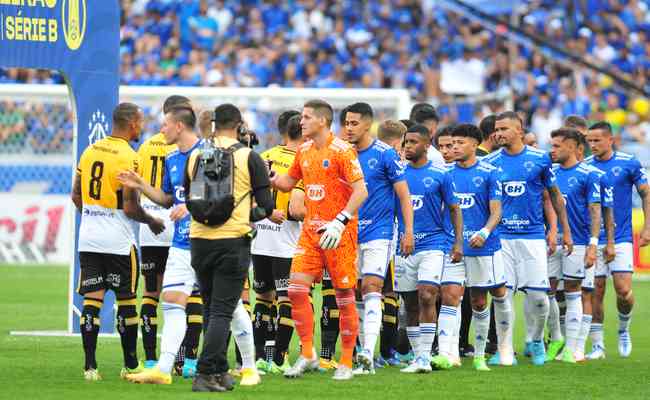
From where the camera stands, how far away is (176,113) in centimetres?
1096

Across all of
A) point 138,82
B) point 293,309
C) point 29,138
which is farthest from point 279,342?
point 138,82

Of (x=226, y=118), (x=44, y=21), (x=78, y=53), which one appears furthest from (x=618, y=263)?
(x=44, y=21)

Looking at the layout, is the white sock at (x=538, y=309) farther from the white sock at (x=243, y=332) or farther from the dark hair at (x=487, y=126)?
Result: the white sock at (x=243, y=332)

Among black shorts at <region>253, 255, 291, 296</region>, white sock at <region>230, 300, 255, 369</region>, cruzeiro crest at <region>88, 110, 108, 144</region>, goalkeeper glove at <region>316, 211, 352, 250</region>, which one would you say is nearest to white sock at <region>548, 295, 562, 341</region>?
black shorts at <region>253, 255, 291, 296</region>

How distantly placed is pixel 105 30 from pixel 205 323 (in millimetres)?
5572

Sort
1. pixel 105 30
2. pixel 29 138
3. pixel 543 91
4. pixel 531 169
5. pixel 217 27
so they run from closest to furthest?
1. pixel 531 169
2. pixel 105 30
3. pixel 29 138
4. pixel 543 91
5. pixel 217 27

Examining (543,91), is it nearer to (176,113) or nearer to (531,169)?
(531,169)

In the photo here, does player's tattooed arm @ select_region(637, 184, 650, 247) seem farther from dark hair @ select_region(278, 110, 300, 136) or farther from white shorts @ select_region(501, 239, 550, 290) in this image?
dark hair @ select_region(278, 110, 300, 136)

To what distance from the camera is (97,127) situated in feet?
49.7

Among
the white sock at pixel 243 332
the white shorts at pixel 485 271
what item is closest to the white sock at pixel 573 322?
the white shorts at pixel 485 271

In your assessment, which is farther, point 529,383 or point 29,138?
point 29,138

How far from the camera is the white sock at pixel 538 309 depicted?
13.1 m

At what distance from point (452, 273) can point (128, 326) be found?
10.5 ft

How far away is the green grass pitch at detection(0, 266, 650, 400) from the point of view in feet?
33.4
